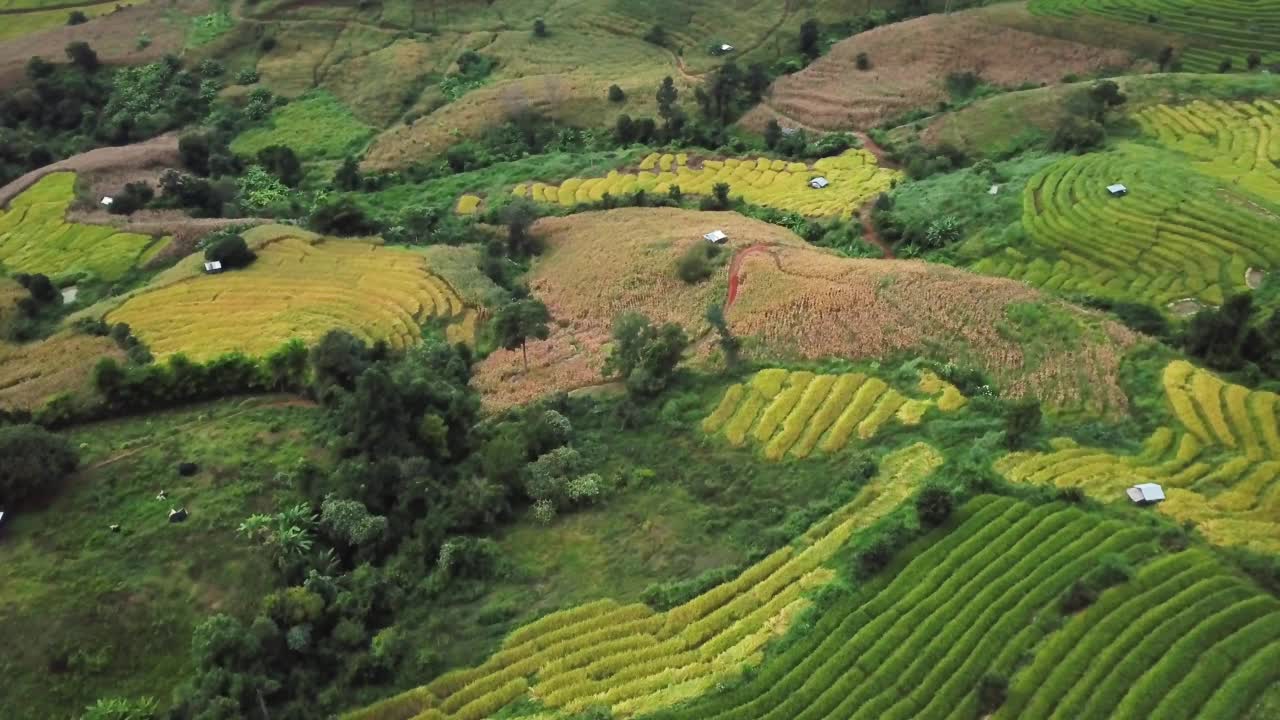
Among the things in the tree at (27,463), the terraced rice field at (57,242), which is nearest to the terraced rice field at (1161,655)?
the tree at (27,463)

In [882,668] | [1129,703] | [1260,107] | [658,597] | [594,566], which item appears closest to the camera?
[1129,703]

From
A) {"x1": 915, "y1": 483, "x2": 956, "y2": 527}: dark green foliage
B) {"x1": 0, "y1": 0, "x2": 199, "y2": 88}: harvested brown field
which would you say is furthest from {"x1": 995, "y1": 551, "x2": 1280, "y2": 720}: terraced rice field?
{"x1": 0, "y1": 0, "x2": 199, "y2": 88}: harvested brown field

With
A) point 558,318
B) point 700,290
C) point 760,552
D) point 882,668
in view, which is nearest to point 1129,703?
point 882,668

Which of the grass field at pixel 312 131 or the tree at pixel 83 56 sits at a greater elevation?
the tree at pixel 83 56

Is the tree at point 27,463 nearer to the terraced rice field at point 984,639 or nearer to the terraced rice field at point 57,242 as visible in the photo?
the terraced rice field at point 57,242

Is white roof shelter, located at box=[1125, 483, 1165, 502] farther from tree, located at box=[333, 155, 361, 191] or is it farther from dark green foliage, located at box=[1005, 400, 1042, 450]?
tree, located at box=[333, 155, 361, 191]

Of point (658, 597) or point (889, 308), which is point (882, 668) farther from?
point (889, 308)
